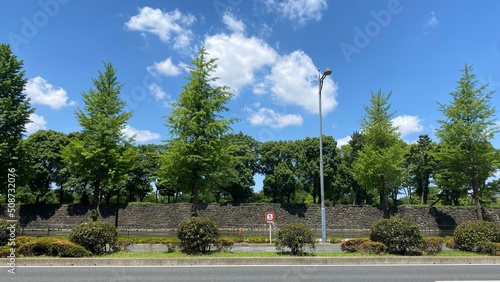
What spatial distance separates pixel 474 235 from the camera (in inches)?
475

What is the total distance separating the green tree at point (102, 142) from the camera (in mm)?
23203

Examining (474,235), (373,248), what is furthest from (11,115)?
(474,235)

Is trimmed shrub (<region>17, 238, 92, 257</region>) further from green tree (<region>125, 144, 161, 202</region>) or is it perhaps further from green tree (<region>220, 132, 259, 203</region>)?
green tree (<region>125, 144, 161, 202</region>)

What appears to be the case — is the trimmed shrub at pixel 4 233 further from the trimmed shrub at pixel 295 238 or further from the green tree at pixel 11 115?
the green tree at pixel 11 115

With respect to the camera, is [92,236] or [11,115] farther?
[11,115]

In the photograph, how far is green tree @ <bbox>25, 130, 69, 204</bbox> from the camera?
3962 centimetres

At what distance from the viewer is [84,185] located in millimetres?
42406

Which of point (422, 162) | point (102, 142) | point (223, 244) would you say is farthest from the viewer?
point (422, 162)

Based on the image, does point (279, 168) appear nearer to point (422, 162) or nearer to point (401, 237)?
point (422, 162)

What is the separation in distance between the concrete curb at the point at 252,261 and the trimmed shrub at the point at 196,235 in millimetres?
1275
